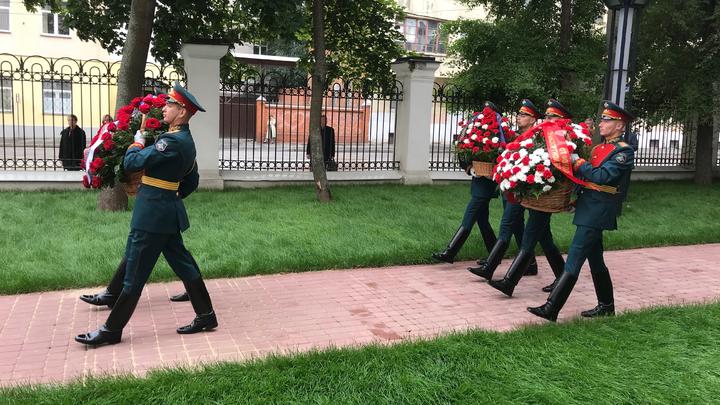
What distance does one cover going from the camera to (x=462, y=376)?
4.11m

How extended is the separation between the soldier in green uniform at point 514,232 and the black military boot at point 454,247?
21.4 inches

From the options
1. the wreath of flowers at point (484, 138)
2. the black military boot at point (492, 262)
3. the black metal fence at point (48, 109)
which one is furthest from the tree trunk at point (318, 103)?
the black military boot at point (492, 262)

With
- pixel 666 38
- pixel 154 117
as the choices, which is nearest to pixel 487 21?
pixel 666 38

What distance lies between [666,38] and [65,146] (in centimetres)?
1368

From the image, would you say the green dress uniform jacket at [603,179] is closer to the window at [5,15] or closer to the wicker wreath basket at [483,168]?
the wicker wreath basket at [483,168]

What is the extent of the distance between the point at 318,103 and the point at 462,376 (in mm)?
7870

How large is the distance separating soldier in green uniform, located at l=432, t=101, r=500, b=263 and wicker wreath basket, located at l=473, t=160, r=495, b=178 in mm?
157

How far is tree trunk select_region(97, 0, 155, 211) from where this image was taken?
9517 mm

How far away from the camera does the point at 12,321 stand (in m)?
5.20

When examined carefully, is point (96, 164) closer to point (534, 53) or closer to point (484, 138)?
point (484, 138)

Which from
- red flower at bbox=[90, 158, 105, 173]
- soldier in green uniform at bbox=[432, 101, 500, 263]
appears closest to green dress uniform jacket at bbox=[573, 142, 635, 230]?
soldier in green uniform at bbox=[432, 101, 500, 263]

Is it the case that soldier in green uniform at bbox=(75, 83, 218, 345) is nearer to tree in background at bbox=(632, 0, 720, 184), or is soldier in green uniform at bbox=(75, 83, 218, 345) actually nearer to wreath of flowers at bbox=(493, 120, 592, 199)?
wreath of flowers at bbox=(493, 120, 592, 199)

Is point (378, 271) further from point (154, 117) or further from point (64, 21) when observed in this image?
point (64, 21)

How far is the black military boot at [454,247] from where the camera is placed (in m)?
7.27
